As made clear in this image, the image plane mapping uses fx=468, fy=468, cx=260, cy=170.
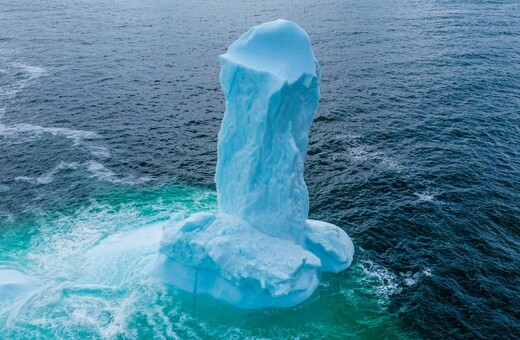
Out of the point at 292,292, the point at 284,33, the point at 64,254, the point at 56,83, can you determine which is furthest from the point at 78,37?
the point at 292,292

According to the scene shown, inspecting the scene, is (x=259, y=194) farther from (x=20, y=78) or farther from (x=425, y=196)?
(x=20, y=78)

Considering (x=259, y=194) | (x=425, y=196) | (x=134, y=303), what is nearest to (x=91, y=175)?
(x=134, y=303)

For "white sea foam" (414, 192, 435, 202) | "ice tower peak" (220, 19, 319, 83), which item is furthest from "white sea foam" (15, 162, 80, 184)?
"white sea foam" (414, 192, 435, 202)

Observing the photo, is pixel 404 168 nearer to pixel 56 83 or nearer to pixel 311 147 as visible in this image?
pixel 311 147

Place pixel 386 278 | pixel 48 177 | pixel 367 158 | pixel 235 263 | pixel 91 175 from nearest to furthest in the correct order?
pixel 235 263, pixel 386 278, pixel 48 177, pixel 91 175, pixel 367 158

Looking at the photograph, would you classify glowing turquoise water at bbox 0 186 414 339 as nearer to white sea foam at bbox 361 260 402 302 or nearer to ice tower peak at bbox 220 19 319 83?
white sea foam at bbox 361 260 402 302

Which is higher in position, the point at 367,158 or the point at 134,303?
the point at 367,158

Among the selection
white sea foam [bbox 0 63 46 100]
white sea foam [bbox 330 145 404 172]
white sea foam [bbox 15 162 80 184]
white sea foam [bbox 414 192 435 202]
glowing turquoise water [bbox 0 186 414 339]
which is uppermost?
white sea foam [bbox 0 63 46 100]
